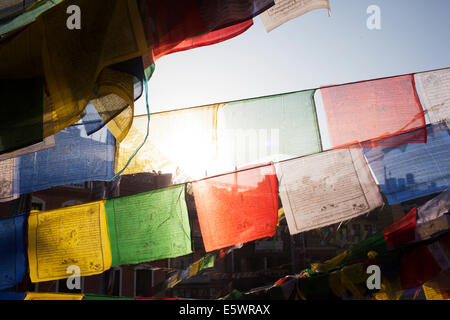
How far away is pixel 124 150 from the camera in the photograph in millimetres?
4000

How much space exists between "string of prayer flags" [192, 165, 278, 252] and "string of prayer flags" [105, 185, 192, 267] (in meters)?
0.29

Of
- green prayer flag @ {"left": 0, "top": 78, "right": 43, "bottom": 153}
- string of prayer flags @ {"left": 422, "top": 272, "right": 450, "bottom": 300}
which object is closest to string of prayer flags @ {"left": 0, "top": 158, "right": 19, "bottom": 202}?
green prayer flag @ {"left": 0, "top": 78, "right": 43, "bottom": 153}

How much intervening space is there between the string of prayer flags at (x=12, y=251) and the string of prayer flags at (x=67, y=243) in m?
0.11

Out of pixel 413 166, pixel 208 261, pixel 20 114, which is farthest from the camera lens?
pixel 208 261

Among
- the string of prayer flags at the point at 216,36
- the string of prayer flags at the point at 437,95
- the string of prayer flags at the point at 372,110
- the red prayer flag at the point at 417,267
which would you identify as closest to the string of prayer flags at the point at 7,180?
the string of prayer flags at the point at 216,36

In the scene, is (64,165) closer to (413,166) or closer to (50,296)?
(50,296)

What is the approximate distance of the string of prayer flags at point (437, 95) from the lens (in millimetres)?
3695

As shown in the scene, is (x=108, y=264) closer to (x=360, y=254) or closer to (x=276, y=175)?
(x=276, y=175)

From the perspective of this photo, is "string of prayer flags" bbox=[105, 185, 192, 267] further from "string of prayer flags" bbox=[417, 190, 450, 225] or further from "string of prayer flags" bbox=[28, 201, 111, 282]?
"string of prayer flags" bbox=[417, 190, 450, 225]

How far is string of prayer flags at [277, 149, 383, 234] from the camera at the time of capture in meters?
3.60

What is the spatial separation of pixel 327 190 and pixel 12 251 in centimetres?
373

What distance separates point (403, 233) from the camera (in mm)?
3801

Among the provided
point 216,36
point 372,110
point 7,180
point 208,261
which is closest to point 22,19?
point 216,36

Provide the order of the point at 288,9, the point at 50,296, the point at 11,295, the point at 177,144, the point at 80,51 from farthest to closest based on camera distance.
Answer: the point at 177,144
the point at 50,296
the point at 11,295
the point at 288,9
the point at 80,51
